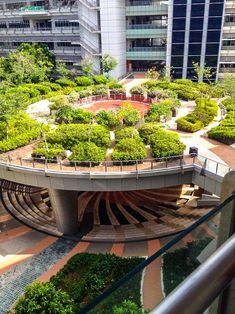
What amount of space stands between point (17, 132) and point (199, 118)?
40.6 ft

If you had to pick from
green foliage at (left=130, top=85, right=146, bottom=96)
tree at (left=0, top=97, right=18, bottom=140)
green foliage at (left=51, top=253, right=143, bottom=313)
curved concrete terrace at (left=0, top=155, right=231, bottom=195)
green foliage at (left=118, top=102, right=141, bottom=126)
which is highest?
tree at (left=0, top=97, right=18, bottom=140)

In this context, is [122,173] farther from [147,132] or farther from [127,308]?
[127,308]

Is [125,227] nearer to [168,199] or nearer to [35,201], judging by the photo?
[168,199]

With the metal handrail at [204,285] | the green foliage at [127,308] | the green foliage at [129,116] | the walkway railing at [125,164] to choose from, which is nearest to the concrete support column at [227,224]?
the green foliage at [127,308]

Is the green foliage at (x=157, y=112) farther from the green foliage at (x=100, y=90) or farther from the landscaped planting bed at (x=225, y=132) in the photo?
the green foliage at (x=100, y=90)

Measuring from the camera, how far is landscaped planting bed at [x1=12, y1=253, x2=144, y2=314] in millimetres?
10945

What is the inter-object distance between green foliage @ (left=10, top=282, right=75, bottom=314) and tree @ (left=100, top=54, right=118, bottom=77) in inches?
1419

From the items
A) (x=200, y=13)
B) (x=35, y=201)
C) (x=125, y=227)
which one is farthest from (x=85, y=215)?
(x=200, y=13)

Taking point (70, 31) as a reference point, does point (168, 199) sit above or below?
below

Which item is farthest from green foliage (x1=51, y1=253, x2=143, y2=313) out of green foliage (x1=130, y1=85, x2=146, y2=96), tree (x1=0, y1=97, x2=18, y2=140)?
green foliage (x1=130, y1=85, x2=146, y2=96)

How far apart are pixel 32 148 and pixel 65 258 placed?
663 centimetres

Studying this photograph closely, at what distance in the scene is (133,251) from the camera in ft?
53.5

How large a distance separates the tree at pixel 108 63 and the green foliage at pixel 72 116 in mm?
21809

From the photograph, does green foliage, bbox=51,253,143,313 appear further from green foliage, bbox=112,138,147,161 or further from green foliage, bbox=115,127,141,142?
green foliage, bbox=115,127,141,142
